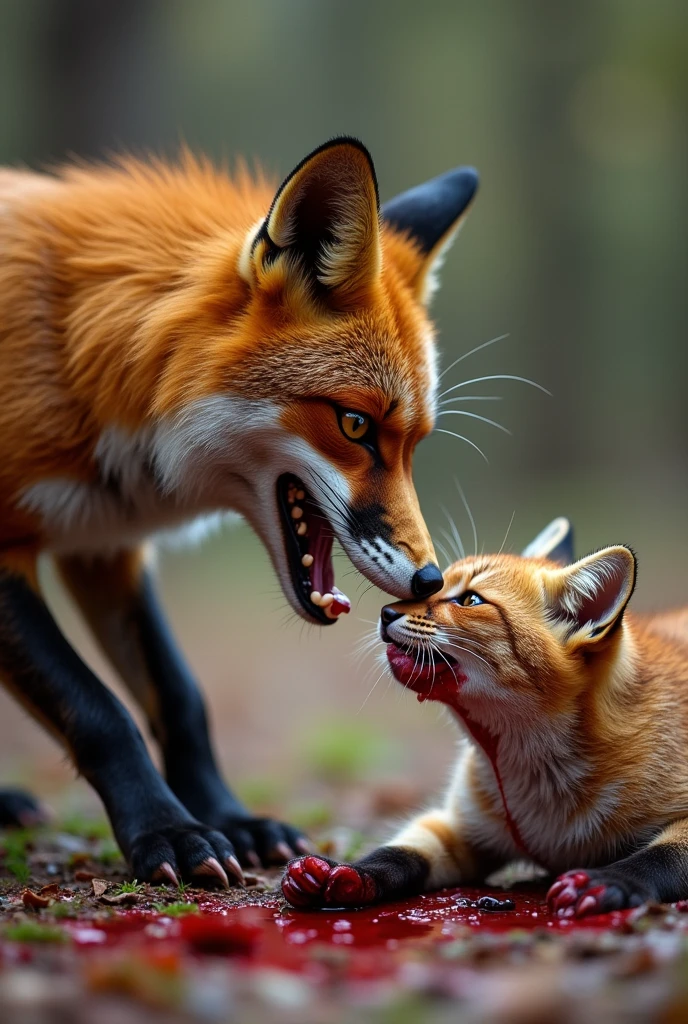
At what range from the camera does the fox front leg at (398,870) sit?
386 centimetres

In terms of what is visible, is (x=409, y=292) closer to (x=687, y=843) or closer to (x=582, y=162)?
(x=687, y=843)

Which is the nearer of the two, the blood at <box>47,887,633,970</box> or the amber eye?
the blood at <box>47,887,633,970</box>

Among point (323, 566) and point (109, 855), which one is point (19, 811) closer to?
point (109, 855)

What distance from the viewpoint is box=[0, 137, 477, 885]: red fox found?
14.3ft

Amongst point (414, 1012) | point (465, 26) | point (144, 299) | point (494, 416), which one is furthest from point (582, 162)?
point (414, 1012)

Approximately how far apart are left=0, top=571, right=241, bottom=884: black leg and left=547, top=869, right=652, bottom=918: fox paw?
129 centimetres

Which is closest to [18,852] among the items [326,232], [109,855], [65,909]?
[109,855]

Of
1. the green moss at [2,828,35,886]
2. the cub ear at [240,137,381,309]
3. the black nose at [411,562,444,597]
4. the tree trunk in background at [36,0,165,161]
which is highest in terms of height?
the tree trunk in background at [36,0,165,161]

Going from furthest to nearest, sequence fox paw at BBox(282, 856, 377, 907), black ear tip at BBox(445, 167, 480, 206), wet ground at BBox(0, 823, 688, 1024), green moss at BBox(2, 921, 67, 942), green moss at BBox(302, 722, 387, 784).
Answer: green moss at BBox(302, 722, 387, 784) → black ear tip at BBox(445, 167, 480, 206) → fox paw at BBox(282, 856, 377, 907) → green moss at BBox(2, 921, 67, 942) → wet ground at BBox(0, 823, 688, 1024)

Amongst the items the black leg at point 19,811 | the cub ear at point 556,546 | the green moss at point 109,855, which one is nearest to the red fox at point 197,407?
the green moss at point 109,855

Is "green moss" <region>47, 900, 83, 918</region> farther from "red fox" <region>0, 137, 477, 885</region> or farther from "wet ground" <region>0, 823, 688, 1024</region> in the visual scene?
"red fox" <region>0, 137, 477, 885</region>

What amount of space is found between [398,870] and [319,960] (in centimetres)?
118

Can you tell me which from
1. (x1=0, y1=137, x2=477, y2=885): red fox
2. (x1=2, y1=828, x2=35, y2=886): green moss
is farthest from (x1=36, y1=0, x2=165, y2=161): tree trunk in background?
(x1=2, y1=828, x2=35, y2=886): green moss

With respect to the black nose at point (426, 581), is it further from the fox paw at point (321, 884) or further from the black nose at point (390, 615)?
the fox paw at point (321, 884)
